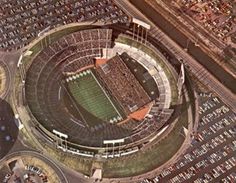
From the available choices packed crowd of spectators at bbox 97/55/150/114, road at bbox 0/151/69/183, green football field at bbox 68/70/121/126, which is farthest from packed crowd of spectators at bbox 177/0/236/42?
road at bbox 0/151/69/183

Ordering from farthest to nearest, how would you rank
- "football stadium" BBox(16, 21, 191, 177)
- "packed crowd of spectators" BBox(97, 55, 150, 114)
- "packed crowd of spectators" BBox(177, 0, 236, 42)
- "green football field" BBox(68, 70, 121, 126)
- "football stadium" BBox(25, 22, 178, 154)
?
"packed crowd of spectators" BBox(177, 0, 236, 42) → "packed crowd of spectators" BBox(97, 55, 150, 114) → "green football field" BBox(68, 70, 121, 126) → "football stadium" BBox(25, 22, 178, 154) → "football stadium" BBox(16, 21, 191, 177)

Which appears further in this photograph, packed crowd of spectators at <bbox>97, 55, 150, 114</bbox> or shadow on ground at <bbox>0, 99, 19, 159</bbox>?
packed crowd of spectators at <bbox>97, 55, 150, 114</bbox>

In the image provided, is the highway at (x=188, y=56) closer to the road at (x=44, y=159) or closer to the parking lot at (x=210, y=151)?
the parking lot at (x=210, y=151)

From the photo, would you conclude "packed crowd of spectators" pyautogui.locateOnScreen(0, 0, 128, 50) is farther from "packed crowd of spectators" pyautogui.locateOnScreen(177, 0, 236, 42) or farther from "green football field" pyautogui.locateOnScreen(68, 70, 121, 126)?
"packed crowd of spectators" pyautogui.locateOnScreen(177, 0, 236, 42)

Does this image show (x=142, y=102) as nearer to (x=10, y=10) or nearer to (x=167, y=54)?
(x=167, y=54)

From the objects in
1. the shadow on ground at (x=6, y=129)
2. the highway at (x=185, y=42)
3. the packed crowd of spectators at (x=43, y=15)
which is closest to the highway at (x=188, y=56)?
the highway at (x=185, y=42)

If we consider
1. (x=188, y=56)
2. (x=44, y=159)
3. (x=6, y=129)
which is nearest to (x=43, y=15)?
(x=6, y=129)
